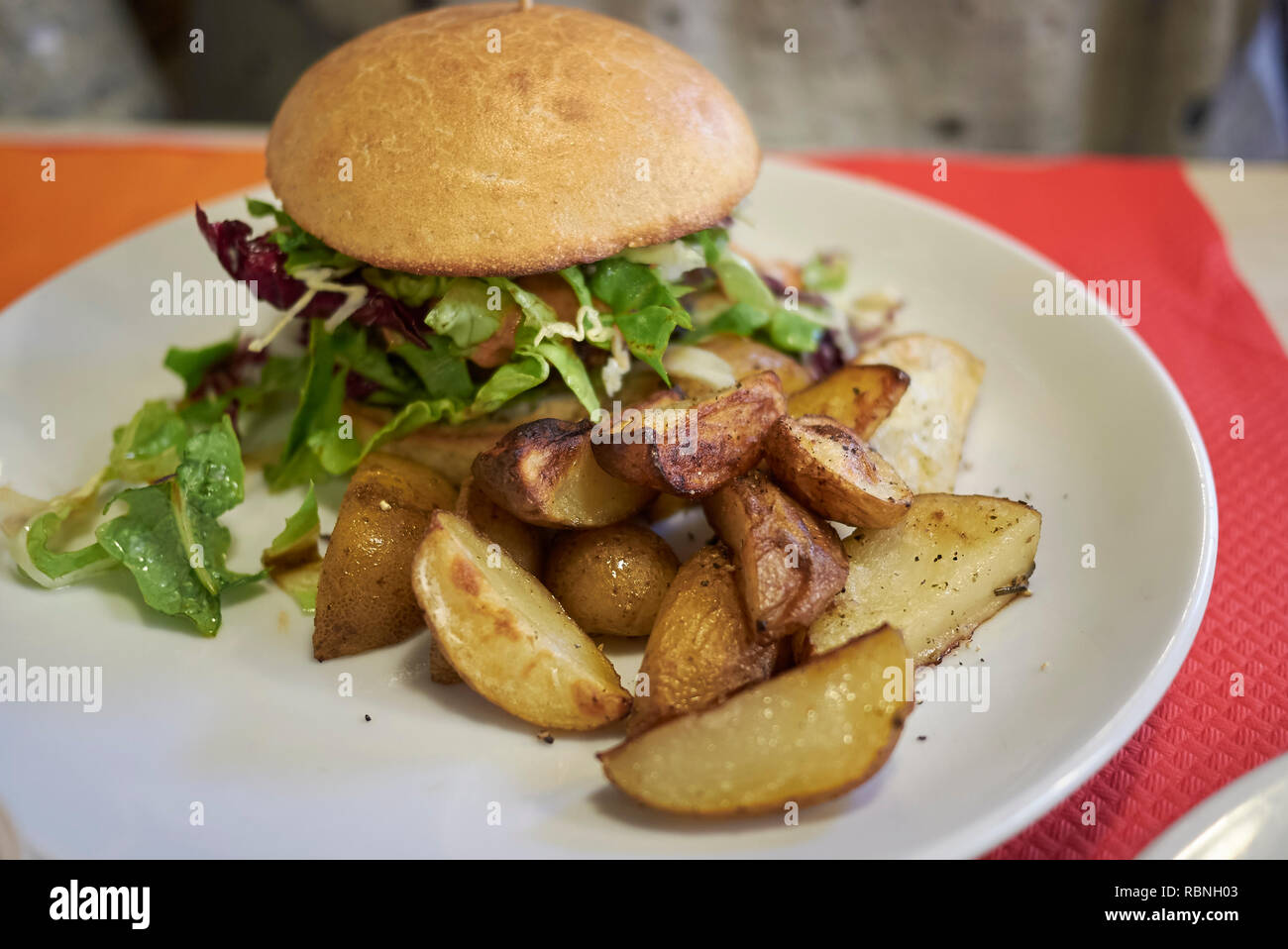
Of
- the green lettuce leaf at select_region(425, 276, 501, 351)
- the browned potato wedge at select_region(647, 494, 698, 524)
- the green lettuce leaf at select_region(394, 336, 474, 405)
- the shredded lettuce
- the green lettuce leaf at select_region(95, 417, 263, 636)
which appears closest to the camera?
the green lettuce leaf at select_region(95, 417, 263, 636)

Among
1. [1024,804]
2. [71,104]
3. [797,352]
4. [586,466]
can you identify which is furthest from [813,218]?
[71,104]

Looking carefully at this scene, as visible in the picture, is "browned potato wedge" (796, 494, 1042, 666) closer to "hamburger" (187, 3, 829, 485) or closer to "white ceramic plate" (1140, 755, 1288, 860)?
"white ceramic plate" (1140, 755, 1288, 860)

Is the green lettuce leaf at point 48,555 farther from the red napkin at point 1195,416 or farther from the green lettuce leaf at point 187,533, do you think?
the red napkin at point 1195,416

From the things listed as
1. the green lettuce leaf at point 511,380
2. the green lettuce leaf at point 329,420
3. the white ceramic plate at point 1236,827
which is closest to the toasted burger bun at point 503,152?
the green lettuce leaf at point 511,380

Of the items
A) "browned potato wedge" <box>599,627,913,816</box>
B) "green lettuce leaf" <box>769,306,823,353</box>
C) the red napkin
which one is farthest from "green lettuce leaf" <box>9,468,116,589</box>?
the red napkin

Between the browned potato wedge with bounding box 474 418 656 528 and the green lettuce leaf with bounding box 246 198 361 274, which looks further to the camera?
the green lettuce leaf with bounding box 246 198 361 274
